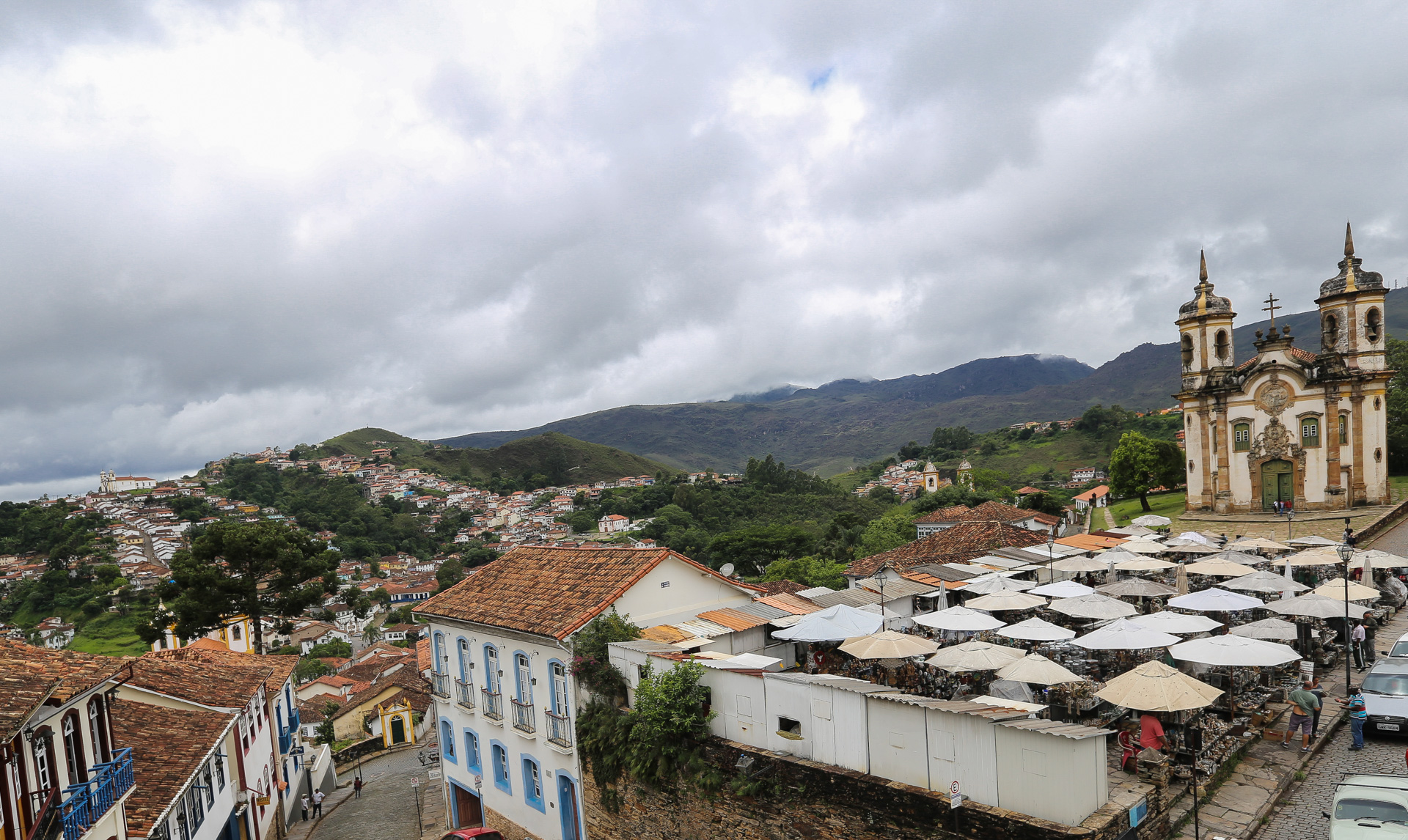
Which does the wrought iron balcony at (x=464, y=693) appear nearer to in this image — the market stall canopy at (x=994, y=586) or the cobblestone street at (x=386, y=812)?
the cobblestone street at (x=386, y=812)

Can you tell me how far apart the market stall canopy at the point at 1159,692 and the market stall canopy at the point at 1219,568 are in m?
11.6

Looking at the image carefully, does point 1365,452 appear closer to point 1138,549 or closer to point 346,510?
point 1138,549

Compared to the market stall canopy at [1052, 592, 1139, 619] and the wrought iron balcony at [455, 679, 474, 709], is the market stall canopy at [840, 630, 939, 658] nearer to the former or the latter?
the market stall canopy at [1052, 592, 1139, 619]

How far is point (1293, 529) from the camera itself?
33.1 m

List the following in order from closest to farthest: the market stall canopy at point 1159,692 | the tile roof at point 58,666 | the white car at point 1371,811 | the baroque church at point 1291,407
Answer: the white car at point 1371,811, the tile roof at point 58,666, the market stall canopy at point 1159,692, the baroque church at point 1291,407

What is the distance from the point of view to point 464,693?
61.1ft

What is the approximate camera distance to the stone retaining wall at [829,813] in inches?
A: 324

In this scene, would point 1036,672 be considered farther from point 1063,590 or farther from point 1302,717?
point 1063,590

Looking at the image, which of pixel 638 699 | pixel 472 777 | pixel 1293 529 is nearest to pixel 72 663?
pixel 638 699

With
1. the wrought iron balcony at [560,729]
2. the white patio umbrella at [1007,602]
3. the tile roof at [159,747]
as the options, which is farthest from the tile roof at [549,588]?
the white patio umbrella at [1007,602]

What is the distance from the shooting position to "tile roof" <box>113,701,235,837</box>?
1224 centimetres

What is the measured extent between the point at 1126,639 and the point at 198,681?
20.7 m

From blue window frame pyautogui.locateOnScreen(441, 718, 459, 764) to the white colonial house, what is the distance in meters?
0.05

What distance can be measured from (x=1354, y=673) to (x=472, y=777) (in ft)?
62.1
